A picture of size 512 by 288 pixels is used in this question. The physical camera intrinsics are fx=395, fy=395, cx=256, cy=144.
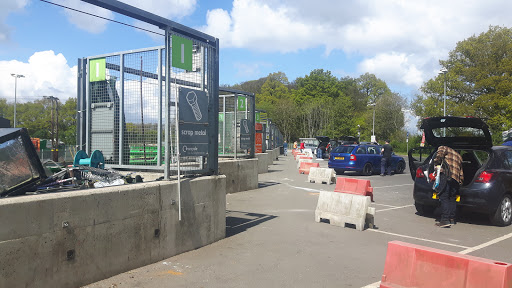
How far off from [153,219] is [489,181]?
7.01 metres

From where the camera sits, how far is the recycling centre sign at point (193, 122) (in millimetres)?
6094

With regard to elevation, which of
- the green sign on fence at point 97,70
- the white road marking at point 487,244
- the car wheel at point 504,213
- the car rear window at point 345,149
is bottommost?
the white road marking at point 487,244

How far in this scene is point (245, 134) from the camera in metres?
14.0

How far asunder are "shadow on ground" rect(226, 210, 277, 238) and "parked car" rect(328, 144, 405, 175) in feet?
36.9

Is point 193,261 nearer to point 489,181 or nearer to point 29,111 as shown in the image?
point 489,181

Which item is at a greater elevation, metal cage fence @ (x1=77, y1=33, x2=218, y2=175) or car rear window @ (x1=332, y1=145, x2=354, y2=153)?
metal cage fence @ (x1=77, y1=33, x2=218, y2=175)

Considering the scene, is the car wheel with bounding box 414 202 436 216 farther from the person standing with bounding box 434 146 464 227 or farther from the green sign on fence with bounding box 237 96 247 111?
the green sign on fence with bounding box 237 96 247 111

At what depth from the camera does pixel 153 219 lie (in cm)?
543

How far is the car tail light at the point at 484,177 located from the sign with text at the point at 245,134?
7.47m

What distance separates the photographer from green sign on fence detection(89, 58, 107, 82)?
755 cm

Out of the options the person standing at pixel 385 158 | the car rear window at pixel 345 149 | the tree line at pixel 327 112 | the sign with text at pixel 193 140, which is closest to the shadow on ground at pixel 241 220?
the sign with text at pixel 193 140

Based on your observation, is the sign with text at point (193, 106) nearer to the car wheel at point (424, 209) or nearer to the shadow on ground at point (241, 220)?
the shadow on ground at point (241, 220)

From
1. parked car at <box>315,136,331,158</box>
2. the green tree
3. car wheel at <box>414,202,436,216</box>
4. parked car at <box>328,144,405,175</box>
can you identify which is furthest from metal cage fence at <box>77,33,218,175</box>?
the green tree

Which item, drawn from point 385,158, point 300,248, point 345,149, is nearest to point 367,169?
point 385,158
